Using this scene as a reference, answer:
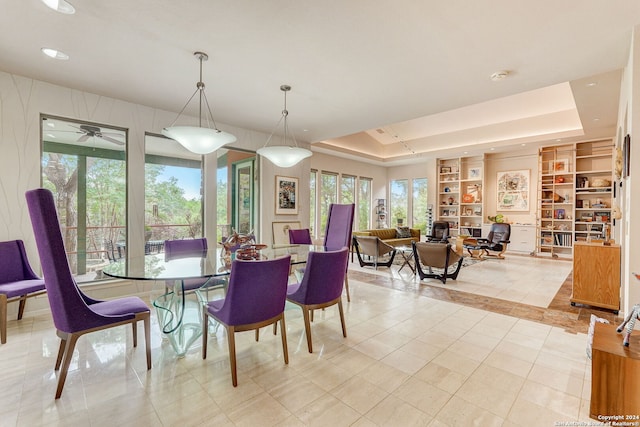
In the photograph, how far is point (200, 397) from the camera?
1875 millimetres

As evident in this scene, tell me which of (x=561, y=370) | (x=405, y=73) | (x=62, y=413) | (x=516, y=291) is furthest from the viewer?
(x=516, y=291)

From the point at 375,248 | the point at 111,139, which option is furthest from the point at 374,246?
the point at 111,139

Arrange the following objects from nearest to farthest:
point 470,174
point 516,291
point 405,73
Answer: point 405,73 < point 516,291 < point 470,174

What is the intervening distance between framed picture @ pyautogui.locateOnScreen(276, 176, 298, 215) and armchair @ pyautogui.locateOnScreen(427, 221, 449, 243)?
438cm

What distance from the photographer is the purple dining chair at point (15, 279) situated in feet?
8.71

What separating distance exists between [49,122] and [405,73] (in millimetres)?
4338

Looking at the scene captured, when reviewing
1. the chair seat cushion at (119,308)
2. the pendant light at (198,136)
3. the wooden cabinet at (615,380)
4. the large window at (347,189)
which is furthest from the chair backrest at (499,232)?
the chair seat cushion at (119,308)

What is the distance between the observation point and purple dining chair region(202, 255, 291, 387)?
1973 millimetres

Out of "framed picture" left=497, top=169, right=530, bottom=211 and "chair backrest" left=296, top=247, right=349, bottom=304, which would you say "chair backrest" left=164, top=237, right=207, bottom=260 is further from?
"framed picture" left=497, top=169, right=530, bottom=211

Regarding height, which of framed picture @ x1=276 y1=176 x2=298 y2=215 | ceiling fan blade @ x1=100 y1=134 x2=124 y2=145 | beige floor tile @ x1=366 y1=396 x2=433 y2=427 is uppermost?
ceiling fan blade @ x1=100 y1=134 x2=124 y2=145

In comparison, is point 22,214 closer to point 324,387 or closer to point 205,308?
point 205,308

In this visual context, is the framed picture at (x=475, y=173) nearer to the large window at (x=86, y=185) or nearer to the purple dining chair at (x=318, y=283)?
the purple dining chair at (x=318, y=283)

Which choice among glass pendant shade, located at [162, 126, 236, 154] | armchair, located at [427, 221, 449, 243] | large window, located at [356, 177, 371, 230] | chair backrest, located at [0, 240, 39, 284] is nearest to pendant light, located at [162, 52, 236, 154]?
glass pendant shade, located at [162, 126, 236, 154]

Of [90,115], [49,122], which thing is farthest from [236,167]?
[49,122]
